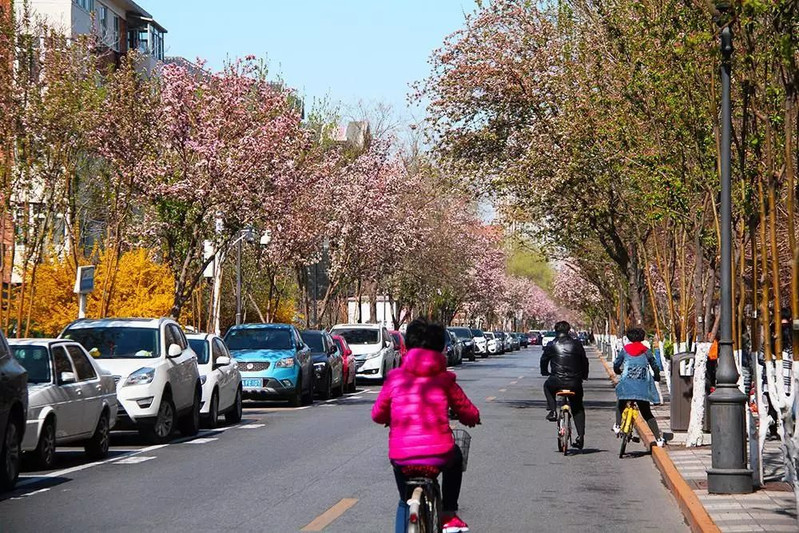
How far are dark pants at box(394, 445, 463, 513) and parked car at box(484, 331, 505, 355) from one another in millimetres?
79049

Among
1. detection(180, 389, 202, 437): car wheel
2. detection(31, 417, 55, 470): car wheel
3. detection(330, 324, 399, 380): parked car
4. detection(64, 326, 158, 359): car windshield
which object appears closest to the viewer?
detection(31, 417, 55, 470): car wheel

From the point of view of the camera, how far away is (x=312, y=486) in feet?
48.8

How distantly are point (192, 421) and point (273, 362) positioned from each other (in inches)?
294

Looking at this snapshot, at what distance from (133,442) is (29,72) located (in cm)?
1171

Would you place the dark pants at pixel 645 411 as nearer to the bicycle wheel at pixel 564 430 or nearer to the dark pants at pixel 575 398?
the dark pants at pixel 575 398

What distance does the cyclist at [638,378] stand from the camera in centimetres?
1933

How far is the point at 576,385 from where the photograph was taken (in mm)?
19219

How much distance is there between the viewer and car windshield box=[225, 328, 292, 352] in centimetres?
3069

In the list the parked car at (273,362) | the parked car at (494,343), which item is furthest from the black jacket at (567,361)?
the parked car at (494,343)

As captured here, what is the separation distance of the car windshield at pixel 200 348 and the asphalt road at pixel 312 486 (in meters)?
1.66

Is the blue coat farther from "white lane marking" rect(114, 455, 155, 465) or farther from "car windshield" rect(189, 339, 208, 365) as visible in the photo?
"car windshield" rect(189, 339, 208, 365)

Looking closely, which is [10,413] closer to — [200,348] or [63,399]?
[63,399]

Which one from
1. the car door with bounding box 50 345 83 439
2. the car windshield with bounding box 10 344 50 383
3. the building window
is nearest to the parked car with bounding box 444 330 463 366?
the building window

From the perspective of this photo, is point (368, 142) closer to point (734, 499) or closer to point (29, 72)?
point (29, 72)
